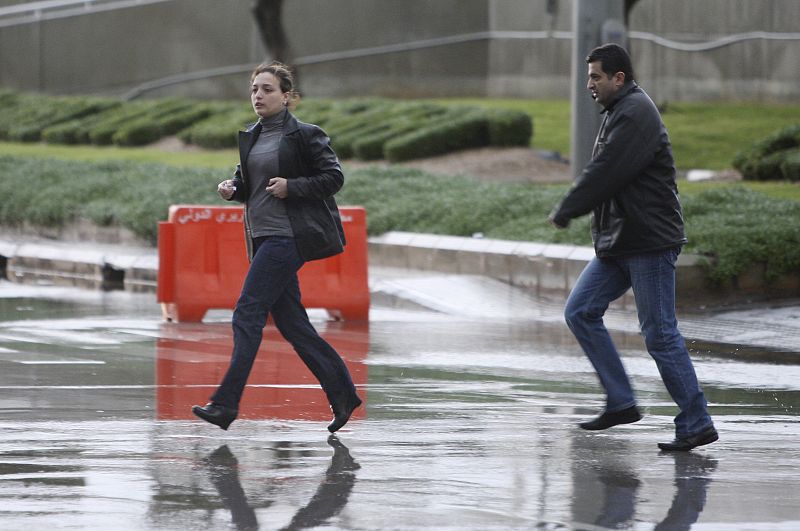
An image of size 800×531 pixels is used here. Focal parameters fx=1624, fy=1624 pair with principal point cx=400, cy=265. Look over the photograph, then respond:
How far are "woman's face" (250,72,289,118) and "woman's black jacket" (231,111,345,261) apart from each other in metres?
0.09

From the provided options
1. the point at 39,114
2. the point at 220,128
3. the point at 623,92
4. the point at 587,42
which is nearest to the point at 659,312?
the point at 623,92

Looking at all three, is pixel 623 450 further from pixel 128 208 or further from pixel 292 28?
pixel 292 28

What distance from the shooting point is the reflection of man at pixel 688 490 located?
631cm

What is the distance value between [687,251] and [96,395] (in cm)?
654

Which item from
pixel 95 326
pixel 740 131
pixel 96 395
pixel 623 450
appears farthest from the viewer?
pixel 740 131

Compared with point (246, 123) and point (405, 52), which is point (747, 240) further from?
point (405, 52)

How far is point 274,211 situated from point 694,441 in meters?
2.29

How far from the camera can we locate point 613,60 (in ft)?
25.2

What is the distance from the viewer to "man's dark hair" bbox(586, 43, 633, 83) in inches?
302

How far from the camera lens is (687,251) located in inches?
560

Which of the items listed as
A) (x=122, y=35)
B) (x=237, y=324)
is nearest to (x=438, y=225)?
(x=237, y=324)

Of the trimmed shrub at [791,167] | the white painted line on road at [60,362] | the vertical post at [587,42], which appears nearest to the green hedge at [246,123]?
the trimmed shrub at [791,167]

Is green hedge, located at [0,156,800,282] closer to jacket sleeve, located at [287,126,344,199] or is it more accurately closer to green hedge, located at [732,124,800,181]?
green hedge, located at [732,124,800,181]

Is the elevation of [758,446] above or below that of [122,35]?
below
